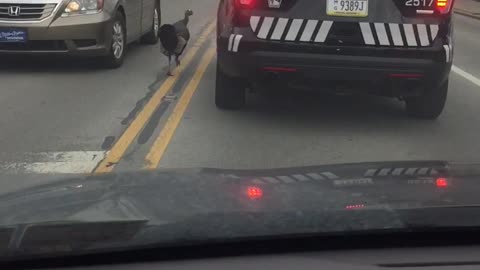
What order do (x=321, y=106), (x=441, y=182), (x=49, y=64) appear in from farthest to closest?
(x=49, y=64) < (x=321, y=106) < (x=441, y=182)

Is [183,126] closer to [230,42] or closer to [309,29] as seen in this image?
[230,42]

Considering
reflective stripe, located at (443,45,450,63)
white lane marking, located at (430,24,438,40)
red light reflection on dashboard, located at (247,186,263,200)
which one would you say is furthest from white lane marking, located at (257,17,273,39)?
red light reflection on dashboard, located at (247,186,263,200)

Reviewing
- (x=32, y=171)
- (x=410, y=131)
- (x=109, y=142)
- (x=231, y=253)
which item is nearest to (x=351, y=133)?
(x=410, y=131)

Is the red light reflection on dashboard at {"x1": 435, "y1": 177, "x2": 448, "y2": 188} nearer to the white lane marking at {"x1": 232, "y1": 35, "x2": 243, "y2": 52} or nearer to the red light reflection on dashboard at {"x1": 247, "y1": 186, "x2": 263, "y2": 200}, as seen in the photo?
the red light reflection on dashboard at {"x1": 247, "y1": 186, "x2": 263, "y2": 200}

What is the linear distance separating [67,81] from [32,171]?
4.02m

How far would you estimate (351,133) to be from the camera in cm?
736

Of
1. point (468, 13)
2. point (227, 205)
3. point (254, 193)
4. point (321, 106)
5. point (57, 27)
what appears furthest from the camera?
point (468, 13)

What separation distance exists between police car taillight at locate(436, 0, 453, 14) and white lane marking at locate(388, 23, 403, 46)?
0.41 metres

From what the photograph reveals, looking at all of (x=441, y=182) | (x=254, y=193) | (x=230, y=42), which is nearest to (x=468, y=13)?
(x=230, y=42)

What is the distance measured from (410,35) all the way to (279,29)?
1.18 meters

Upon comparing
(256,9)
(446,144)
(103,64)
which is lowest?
(103,64)

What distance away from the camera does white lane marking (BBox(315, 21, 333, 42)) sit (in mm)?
6758

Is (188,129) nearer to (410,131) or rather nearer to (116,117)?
(116,117)

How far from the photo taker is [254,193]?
2896 millimetres
